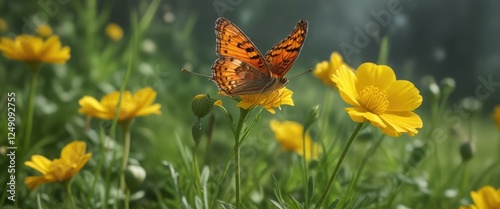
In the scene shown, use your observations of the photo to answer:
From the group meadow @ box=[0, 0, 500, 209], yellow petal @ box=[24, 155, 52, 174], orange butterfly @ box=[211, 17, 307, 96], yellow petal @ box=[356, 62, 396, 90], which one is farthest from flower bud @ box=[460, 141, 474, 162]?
yellow petal @ box=[24, 155, 52, 174]

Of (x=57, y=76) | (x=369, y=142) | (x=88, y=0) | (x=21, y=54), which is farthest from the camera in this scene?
(x=88, y=0)

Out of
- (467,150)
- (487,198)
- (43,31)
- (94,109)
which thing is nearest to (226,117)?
(94,109)

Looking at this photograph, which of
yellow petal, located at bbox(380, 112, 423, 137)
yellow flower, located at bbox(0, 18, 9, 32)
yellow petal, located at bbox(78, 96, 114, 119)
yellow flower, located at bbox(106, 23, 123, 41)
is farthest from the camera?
yellow flower, located at bbox(106, 23, 123, 41)

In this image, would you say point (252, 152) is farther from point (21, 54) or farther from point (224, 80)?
point (224, 80)

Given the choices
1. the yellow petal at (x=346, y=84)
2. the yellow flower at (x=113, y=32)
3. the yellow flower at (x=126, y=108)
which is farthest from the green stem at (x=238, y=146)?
the yellow flower at (x=113, y=32)

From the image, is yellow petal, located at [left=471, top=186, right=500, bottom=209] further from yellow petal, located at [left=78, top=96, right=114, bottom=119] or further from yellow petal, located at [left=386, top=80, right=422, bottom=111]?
yellow petal, located at [left=78, top=96, right=114, bottom=119]

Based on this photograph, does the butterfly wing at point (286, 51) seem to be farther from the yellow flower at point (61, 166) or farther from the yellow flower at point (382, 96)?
the yellow flower at point (61, 166)

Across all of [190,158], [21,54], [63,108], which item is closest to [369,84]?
[190,158]

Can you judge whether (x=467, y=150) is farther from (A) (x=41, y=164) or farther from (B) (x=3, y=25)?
(B) (x=3, y=25)
